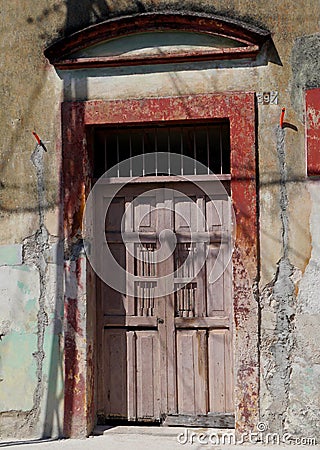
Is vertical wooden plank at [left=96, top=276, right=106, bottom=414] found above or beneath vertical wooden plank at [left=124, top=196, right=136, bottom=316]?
beneath

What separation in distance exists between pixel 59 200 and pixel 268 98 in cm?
199

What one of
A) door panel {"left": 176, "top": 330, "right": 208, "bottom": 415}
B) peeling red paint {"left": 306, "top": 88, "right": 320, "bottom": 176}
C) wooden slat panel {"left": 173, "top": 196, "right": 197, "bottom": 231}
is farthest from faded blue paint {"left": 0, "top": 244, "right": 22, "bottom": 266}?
peeling red paint {"left": 306, "top": 88, "right": 320, "bottom": 176}

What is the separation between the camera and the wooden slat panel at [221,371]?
241 inches

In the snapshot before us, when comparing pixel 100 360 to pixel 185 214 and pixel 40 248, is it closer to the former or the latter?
pixel 40 248

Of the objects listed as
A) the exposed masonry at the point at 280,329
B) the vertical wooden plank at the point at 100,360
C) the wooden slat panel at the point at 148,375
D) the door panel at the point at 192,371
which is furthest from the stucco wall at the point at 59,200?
the wooden slat panel at the point at 148,375

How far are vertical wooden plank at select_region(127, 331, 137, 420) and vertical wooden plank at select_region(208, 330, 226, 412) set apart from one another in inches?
26.5

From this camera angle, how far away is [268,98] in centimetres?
586

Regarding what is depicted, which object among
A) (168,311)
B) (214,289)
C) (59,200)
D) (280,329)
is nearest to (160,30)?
(59,200)

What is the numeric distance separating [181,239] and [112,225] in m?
0.64

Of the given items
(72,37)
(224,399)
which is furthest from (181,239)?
(72,37)

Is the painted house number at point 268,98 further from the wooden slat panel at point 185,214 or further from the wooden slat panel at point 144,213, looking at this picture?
Answer: the wooden slat panel at point 144,213

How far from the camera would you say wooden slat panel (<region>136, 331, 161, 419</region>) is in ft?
20.5

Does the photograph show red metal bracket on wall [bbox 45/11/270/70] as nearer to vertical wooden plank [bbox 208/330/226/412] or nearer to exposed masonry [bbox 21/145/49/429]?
exposed masonry [bbox 21/145/49/429]

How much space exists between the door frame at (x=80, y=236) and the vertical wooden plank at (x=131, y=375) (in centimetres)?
31
